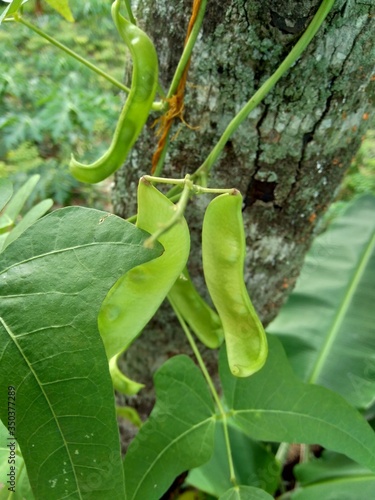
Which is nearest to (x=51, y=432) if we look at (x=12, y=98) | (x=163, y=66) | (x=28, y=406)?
(x=28, y=406)

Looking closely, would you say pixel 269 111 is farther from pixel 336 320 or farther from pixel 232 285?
pixel 336 320

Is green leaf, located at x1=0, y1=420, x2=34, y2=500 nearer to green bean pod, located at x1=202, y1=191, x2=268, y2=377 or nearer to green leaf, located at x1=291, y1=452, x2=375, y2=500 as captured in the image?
green bean pod, located at x1=202, y1=191, x2=268, y2=377

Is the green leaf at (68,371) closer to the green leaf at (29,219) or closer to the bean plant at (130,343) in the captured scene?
the bean plant at (130,343)

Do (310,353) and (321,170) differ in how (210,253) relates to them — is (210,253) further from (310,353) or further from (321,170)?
(310,353)

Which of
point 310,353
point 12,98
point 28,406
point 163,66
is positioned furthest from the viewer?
point 12,98

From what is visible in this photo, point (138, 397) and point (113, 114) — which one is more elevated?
point (113, 114)

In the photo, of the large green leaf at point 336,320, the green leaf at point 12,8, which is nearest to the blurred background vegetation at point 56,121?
the large green leaf at point 336,320

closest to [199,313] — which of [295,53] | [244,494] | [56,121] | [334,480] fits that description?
[244,494]
